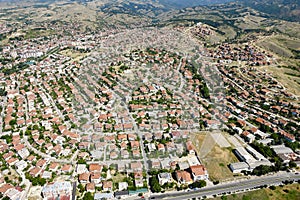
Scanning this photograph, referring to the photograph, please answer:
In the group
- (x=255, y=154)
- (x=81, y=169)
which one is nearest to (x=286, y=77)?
(x=255, y=154)

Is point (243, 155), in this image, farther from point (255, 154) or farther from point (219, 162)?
point (219, 162)

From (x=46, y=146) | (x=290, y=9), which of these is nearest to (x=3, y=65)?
(x=46, y=146)

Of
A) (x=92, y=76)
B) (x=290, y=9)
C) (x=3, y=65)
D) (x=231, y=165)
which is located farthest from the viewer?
(x=290, y=9)

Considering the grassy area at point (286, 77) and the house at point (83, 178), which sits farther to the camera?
the grassy area at point (286, 77)

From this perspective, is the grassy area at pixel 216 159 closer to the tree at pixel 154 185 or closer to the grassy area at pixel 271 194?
the grassy area at pixel 271 194

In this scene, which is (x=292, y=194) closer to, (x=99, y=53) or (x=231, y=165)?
(x=231, y=165)

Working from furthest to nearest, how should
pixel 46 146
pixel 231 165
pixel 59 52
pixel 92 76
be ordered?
pixel 59 52
pixel 92 76
pixel 46 146
pixel 231 165

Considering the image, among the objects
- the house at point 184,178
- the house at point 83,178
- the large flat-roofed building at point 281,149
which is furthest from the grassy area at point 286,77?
the house at point 83,178
